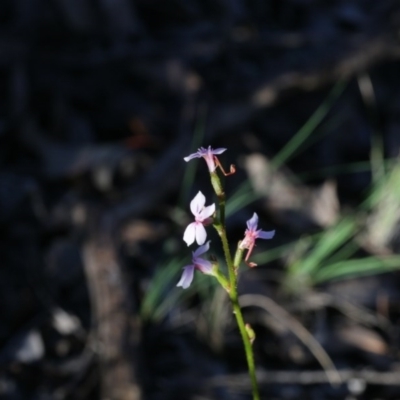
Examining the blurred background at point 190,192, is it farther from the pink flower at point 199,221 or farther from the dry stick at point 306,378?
the pink flower at point 199,221

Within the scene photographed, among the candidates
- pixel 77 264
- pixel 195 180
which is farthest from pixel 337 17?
pixel 77 264

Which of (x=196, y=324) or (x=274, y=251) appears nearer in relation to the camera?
(x=196, y=324)

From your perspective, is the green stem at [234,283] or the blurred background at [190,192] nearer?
the green stem at [234,283]

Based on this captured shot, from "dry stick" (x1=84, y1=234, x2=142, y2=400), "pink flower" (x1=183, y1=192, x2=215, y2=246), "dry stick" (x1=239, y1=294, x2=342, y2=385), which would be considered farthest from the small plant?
"dry stick" (x1=239, y1=294, x2=342, y2=385)

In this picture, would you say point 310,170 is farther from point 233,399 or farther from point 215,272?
point 215,272

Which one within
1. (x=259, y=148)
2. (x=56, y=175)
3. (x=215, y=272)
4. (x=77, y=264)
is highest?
(x=259, y=148)

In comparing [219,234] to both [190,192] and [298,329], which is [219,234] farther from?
[190,192]

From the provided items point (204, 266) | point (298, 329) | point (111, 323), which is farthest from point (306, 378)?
point (204, 266)

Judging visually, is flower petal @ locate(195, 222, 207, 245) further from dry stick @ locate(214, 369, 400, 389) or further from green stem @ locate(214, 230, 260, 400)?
dry stick @ locate(214, 369, 400, 389)

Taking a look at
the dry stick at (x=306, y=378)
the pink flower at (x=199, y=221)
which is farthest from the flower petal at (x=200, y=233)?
the dry stick at (x=306, y=378)
